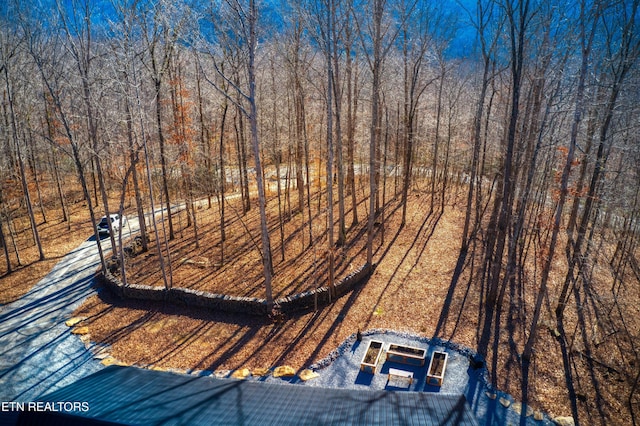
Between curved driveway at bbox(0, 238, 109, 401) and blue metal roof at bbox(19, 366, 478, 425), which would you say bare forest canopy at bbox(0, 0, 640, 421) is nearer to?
curved driveway at bbox(0, 238, 109, 401)

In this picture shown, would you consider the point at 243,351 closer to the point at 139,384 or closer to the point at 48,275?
the point at 139,384

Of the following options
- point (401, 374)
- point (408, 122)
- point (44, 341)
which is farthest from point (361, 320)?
point (408, 122)

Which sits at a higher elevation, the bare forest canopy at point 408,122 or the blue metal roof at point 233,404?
the bare forest canopy at point 408,122

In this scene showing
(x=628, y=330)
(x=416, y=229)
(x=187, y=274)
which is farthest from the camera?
(x=416, y=229)

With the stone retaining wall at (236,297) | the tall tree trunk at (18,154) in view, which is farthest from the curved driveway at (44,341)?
the tall tree trunk at (18,154)

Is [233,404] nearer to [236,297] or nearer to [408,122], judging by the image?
[236,297]

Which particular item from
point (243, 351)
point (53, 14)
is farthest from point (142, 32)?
point (243, 351)

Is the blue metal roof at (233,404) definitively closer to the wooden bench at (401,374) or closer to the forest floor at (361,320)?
the wooden bench at (401,374)
